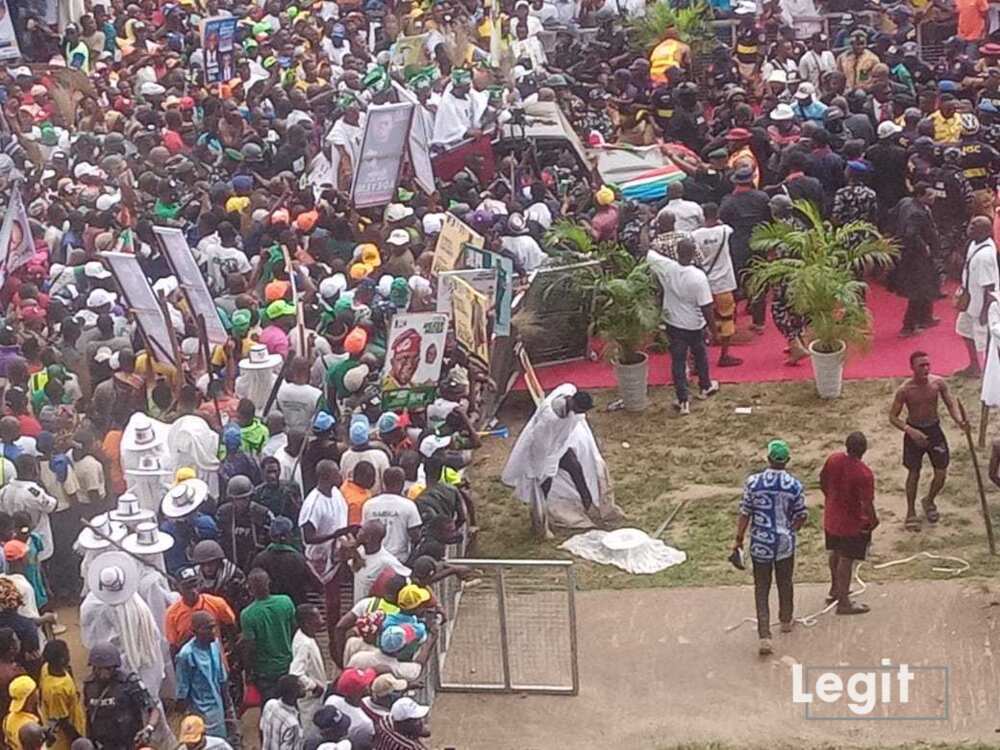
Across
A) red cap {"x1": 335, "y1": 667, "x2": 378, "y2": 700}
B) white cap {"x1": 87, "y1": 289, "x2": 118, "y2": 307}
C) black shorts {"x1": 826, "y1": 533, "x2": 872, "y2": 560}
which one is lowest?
black shorts {"x1": 826, "y1": 533, "x2": 872, "y2": 560}

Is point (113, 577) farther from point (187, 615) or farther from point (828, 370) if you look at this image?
point (828, 370)

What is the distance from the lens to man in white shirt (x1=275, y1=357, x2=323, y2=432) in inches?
523

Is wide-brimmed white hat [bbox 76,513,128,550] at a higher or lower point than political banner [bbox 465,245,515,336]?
lower

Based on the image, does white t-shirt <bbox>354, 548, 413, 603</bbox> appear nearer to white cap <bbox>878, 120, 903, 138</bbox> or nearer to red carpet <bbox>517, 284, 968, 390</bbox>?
red carpet <bbox>517, 284, 968, 390</bbox>

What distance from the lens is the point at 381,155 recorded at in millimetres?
17625

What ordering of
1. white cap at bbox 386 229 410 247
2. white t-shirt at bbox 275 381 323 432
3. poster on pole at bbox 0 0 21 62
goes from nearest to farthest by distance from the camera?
1. white t-shirt at bbox 275 381 323 432
2. white cap at bbox 386 229 410 247
3. poster on pole at bbox 0 0 21 62

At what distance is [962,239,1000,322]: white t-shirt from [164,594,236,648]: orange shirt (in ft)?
22.5

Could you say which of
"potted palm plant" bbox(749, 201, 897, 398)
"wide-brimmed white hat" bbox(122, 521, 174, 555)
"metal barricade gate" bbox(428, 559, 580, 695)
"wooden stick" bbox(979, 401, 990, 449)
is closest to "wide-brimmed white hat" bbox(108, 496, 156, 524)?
"wide-brimmed white hat" bbox(122, 521, 174, 555)

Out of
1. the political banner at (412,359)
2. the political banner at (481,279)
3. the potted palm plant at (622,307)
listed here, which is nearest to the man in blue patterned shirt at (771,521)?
the political banner at (412,359)

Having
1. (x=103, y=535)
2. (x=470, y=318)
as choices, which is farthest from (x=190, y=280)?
(x=103, y=535)

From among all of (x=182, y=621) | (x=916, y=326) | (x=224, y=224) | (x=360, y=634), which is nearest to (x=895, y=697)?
A: (x=360, y=634)

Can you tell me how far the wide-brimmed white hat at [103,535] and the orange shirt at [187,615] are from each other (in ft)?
2.67

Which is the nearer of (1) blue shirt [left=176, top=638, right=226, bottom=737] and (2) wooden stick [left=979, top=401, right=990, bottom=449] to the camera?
(1) blue shirt [left=176, top=638, right=226, bottom=737]

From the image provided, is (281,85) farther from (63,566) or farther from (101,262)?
(63,566)
